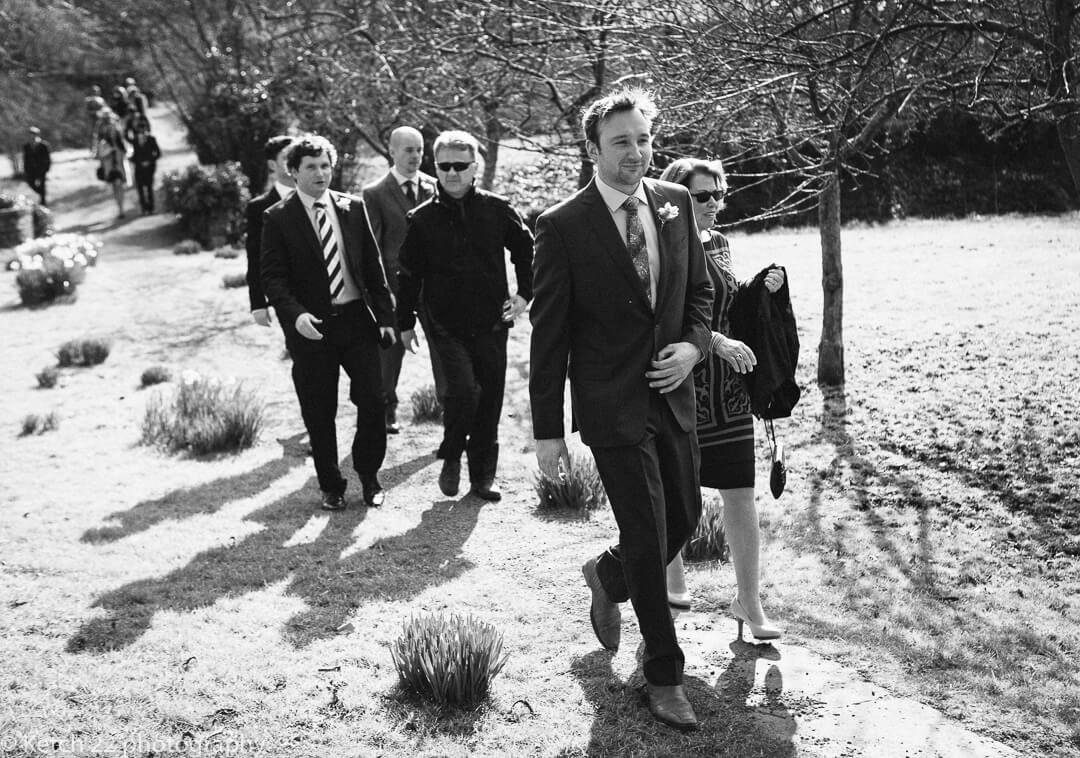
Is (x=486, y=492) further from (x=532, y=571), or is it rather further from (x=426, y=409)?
(x=426, y=409)

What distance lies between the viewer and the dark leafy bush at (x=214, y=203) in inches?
841

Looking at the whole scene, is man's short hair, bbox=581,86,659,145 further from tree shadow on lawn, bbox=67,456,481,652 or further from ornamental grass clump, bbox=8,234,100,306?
ornamental grass clump, bbox=8,234,100,306

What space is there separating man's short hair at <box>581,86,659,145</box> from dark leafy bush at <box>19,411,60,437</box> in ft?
23.5

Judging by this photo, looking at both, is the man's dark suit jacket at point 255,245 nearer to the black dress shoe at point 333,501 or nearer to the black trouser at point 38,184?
the black dress shoe at point 333,501

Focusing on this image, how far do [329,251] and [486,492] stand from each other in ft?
5.88

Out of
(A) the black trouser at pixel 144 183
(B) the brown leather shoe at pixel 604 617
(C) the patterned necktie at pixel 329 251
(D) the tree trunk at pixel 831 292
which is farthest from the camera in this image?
(A) the black trouser at pixel 144 183

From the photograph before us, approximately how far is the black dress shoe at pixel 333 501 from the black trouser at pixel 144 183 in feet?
64.9

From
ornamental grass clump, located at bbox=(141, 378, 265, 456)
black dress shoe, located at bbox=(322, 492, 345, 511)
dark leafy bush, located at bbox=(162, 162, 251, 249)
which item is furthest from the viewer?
dark leafy bush, located at bbox=(162, 162, 251, 249)

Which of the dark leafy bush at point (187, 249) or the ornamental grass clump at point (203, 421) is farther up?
the dark leafy bush at point (187, 249)

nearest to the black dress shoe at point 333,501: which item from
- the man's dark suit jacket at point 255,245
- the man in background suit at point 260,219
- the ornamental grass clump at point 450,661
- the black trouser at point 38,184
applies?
the man in background suit at point 260,219

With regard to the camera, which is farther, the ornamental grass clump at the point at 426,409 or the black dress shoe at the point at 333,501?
the ornamental grass clump at the point at 426,409

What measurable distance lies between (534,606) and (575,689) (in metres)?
0.99

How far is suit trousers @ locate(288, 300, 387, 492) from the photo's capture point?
22.0 ft

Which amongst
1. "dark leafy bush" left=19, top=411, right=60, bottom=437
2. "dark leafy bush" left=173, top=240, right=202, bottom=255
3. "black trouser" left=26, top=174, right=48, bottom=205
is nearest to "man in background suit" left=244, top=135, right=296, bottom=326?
"dark leafy bush" left=19, top=411, right=60, bottom=437
